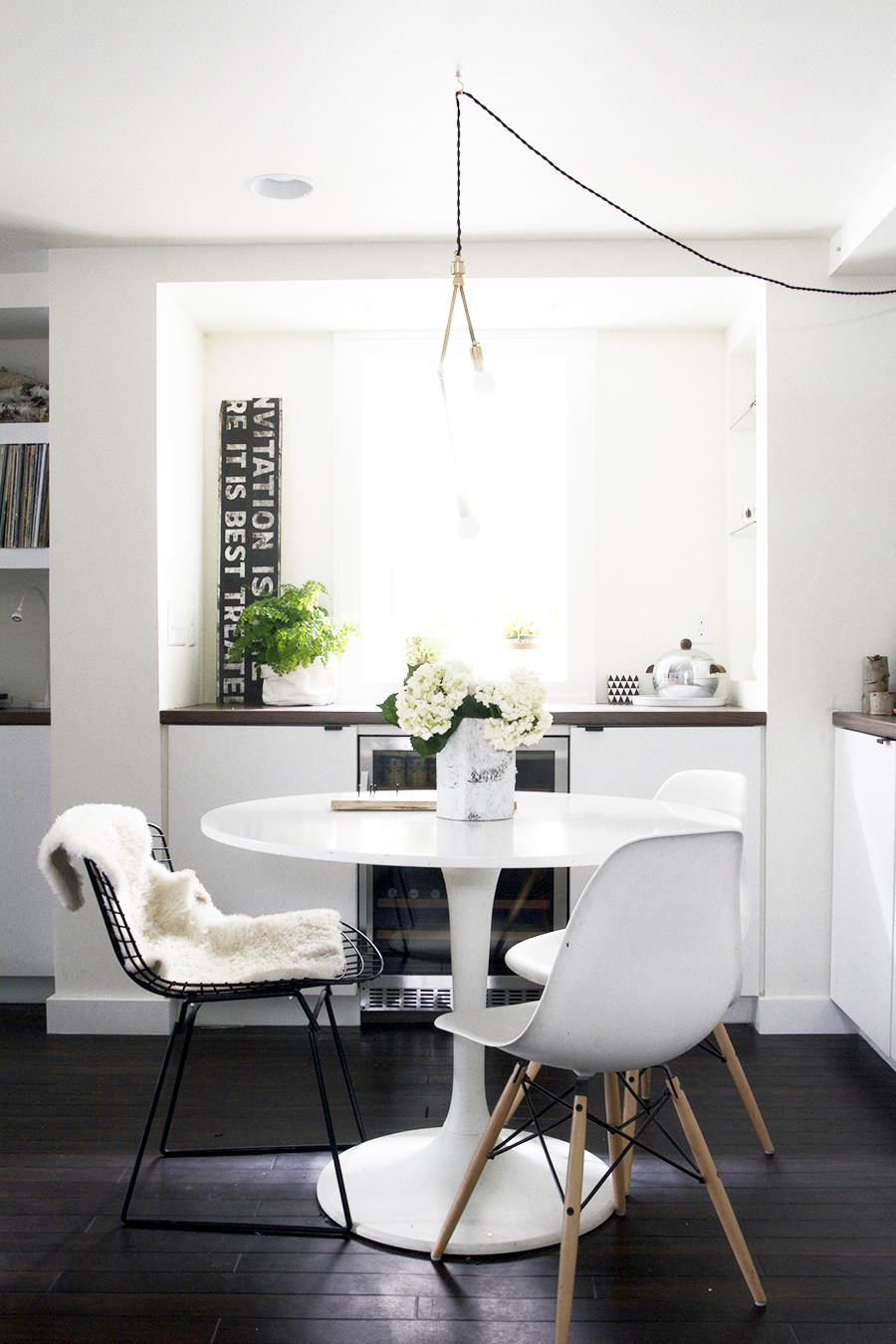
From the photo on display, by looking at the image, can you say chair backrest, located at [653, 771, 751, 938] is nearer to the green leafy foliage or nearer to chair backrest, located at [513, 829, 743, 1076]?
chair backrest, located at [513, 829, 743, 1076]

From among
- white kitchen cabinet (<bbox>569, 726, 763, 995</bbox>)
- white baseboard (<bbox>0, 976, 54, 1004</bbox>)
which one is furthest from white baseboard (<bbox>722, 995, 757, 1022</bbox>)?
white baseboard (<bbox>0, 976, 54, 1004</bbox>)

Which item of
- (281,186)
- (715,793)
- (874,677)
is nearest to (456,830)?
(715,793)

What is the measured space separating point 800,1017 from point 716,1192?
5.60 feet

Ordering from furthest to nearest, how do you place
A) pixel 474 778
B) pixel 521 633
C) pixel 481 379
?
1. pixel 521 633
2. pixel 481 379
3. pixel 474 778

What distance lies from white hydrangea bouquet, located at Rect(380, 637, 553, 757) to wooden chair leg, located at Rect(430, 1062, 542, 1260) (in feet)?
2.10

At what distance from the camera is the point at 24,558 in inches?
142

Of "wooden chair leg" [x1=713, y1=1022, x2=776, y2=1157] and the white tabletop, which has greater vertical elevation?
the white tabletop

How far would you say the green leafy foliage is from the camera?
141 inches

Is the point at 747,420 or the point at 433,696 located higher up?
the point at 747,420

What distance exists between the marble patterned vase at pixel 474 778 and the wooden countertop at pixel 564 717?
3.55ft

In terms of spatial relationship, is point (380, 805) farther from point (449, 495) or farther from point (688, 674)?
point (449, 495)

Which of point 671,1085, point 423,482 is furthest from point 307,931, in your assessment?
point 423,482

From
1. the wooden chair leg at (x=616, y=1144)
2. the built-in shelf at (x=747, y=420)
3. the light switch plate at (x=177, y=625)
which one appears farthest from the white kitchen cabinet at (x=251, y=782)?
the built-in shelf at (x=747, y=420)

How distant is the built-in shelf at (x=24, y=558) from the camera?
3594 mm
